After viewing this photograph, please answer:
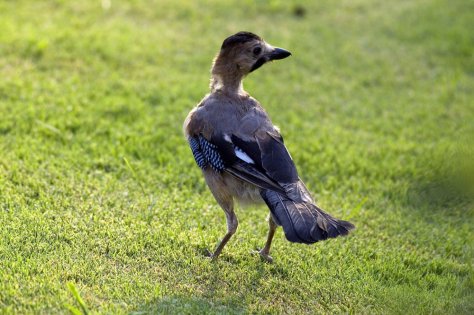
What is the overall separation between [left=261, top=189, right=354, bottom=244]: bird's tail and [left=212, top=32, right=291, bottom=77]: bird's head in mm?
1295

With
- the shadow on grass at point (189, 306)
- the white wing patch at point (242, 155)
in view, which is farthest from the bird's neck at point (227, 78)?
the shadow on grass at point (189, 306)

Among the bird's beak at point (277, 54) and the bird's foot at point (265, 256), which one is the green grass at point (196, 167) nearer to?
the bird's foot at point (265, 256)

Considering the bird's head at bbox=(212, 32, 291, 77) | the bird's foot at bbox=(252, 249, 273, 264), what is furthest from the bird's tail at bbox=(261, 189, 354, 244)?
the bird's head at bbox=(212, 32, 291, 77)

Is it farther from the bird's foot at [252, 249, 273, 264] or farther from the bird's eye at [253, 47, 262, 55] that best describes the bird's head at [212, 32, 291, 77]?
the bird's foot at [252, 249, 273, 264]

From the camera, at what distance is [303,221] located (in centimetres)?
419

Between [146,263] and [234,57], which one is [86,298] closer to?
[146,263]

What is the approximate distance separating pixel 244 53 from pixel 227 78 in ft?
0.80

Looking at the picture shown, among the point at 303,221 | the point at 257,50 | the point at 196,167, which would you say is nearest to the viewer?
the point at 303,221

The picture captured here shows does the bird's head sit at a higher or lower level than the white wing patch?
higher

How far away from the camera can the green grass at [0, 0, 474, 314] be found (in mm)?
4277

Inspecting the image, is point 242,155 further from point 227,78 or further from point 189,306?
point 189,306

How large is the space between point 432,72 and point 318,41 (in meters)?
1.53

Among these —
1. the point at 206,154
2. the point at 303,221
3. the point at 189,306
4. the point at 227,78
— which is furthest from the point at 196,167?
the point at 189,306

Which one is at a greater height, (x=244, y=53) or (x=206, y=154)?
(x=244, y=53)
